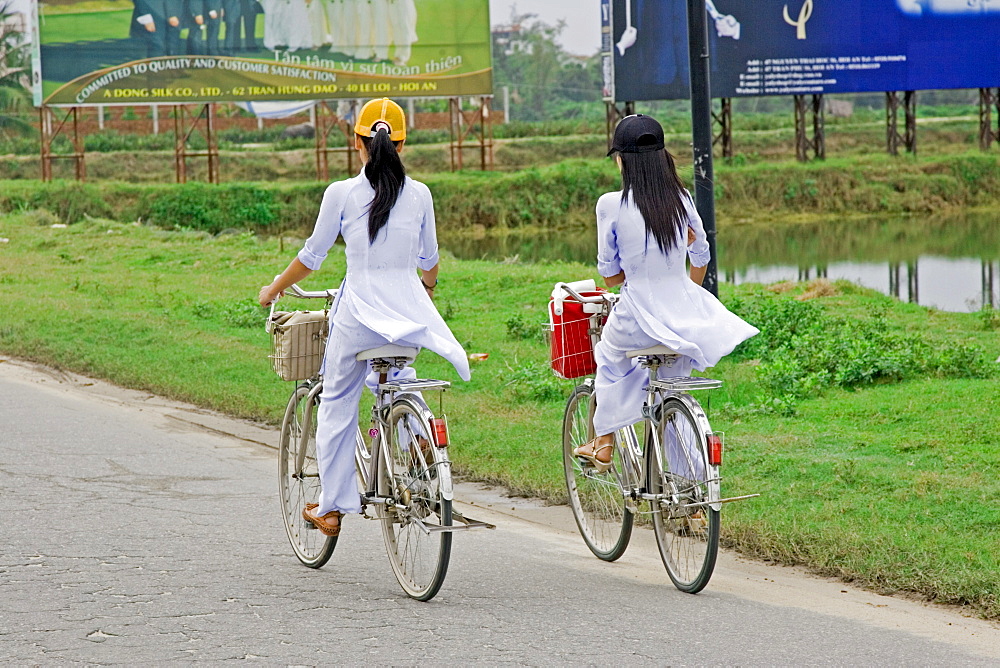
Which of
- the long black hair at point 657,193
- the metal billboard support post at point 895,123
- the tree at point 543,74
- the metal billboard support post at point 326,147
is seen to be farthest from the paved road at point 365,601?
the tree at point 543,74

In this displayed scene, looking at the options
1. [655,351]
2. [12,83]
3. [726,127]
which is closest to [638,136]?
[655,351]

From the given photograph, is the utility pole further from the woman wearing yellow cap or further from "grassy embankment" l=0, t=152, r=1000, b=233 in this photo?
"grassy embankment" l=0, t=152, r=1000, b=233

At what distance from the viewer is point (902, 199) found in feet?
122

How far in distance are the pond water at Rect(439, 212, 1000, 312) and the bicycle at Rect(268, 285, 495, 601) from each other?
1262 cm

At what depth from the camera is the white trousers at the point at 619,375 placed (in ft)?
16.9

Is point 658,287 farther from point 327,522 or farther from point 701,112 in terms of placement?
point 701,112

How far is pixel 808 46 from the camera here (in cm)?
3372

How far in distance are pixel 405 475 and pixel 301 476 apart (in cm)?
89

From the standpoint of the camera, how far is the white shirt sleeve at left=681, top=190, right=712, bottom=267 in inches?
205

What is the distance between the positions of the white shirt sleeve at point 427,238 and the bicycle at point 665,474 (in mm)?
640

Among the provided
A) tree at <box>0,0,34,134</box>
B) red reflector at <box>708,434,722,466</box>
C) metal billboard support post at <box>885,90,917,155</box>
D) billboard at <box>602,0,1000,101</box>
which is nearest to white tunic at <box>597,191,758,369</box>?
red reflector at <box>708,434,722,466</box>

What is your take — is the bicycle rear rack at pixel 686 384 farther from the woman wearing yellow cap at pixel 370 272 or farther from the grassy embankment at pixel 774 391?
the grassy embankment at pixel 774 391

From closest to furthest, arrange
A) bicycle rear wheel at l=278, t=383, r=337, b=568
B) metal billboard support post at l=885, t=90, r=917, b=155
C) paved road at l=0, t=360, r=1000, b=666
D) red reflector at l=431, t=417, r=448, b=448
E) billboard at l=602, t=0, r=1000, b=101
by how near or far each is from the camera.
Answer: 1. paved road at l=0, t=360, r=1000, b=666
2. red reflector at l=431, t=417, r=448, b=448
3. bicycle rear wheel at l=278, t=383, r=337, b=568
4. billboard at l=602, t=0, r=1000, b=101
5. metal billboard support post at l=885, t=90, r=917, b=155

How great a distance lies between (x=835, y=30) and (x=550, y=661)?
3217 centimetres
